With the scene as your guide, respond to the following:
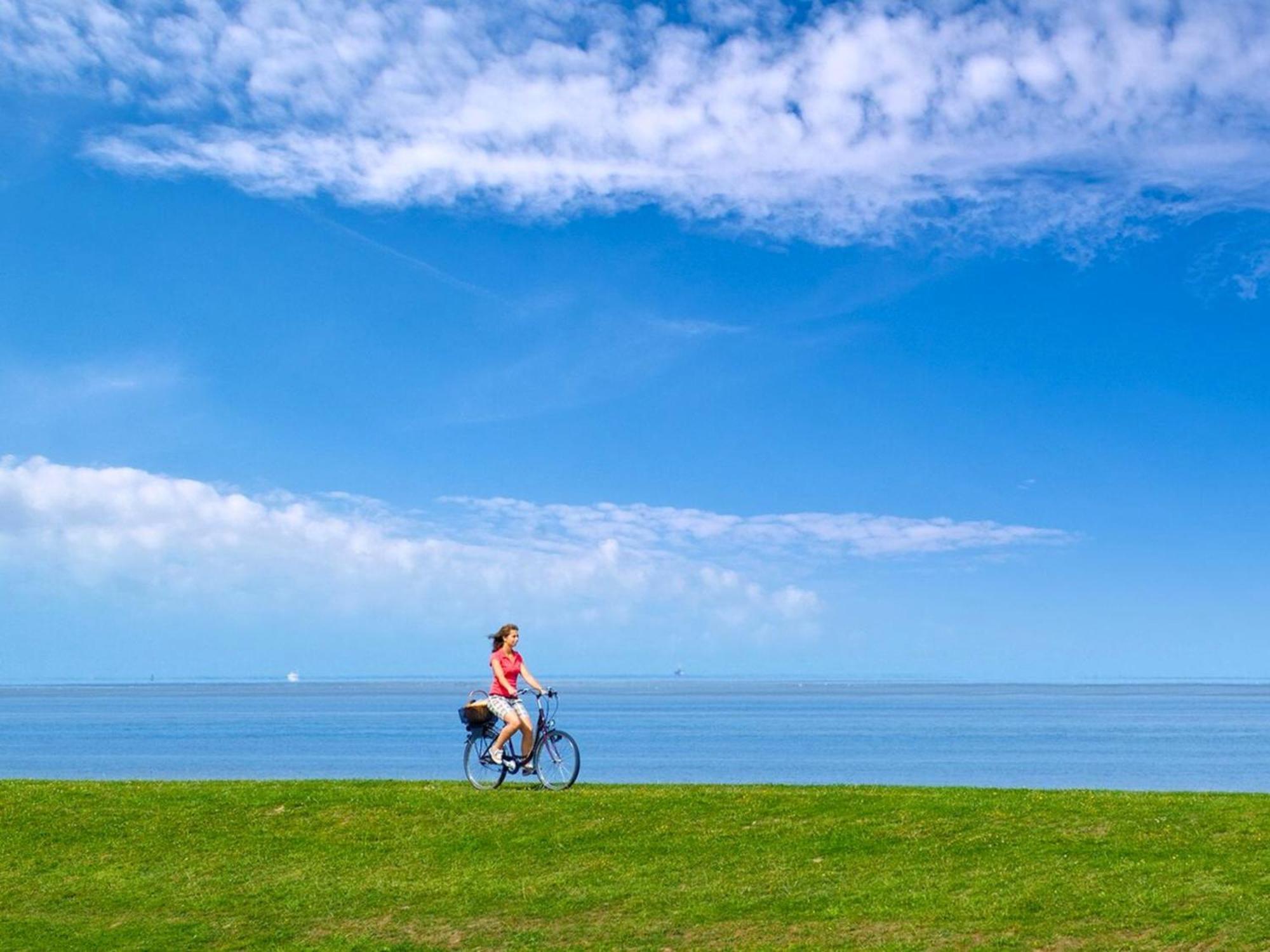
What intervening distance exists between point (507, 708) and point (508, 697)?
0.25 metres

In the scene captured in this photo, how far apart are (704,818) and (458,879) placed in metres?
4.23

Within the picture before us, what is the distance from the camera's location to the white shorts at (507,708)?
2170cm

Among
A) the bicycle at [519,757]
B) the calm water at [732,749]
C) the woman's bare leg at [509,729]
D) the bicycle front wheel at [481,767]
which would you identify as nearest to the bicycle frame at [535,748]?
the bicycle at [519,757]

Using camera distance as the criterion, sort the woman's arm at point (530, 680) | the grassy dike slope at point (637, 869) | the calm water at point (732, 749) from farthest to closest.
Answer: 1. the calm water at point (732, 749)
2. the woman's arm at point (530, 680)
3. the grassy dike slope at point (637, 869)

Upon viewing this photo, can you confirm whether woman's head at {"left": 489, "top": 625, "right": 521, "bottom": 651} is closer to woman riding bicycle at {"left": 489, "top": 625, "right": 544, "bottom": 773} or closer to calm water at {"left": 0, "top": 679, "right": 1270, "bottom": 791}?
woman riding bicycle at {"left": 489, "top": 625, "right": 544, "bottom": 773}

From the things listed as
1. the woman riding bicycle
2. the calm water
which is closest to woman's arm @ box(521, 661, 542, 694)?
the woman riding bicycle

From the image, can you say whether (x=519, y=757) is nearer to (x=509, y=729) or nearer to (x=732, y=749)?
(x=509, y=729)

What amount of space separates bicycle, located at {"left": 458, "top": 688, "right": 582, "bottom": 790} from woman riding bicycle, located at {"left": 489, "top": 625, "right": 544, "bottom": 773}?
0.34 feet

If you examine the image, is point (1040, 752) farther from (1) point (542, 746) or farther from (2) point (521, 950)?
(2) point (521, 950)

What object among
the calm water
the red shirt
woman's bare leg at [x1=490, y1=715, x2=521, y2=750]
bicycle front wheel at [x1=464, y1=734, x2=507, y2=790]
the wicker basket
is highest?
the red shirt

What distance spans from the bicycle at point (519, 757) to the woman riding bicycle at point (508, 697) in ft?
0.34

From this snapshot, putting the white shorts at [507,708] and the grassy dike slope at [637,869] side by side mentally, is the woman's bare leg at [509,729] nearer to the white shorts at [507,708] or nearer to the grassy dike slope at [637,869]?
the white shorts at [507,708]

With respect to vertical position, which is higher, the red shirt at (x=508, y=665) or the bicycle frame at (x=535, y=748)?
the red shirt at (x=508, y=665)

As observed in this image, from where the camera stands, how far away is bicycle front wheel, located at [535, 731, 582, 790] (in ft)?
71.9
